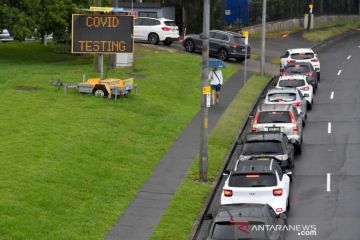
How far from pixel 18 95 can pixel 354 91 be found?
17.5 m

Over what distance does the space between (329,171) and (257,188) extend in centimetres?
576

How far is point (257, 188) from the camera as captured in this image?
768 inches

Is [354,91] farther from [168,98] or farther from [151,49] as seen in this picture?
[151,49]

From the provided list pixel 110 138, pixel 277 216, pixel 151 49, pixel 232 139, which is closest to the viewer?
pixel 277 216

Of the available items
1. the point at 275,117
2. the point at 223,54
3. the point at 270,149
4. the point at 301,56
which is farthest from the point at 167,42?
the point at 270,149

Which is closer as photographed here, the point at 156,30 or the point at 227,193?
the point at 227,193

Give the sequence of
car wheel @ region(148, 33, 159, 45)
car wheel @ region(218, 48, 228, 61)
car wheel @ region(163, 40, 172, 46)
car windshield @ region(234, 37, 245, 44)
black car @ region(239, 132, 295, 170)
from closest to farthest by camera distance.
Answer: black car @ region(239, 132, 295, 170) → car windshield @ region(234, 37, 245, 44) → car wheel @ region(218, 48, 228, 61) → car wheel @ region(148, 33, 159, 45) → car wheel @ region(163, 40, 172, 46)

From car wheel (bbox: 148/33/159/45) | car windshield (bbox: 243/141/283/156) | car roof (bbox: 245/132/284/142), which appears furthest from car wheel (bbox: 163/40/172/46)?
car windshield (bbox: 243/141/283/156)

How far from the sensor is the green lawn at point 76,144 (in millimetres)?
18672

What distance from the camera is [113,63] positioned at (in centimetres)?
4025

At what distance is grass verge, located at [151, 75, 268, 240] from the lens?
1891 cm

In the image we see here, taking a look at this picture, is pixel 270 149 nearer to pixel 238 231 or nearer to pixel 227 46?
pixel 238 231

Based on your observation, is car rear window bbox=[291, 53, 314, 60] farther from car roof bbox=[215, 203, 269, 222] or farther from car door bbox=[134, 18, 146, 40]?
car roof bbox=[215, 203, 269, 222]

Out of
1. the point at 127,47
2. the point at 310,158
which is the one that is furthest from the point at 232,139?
the point at 127,47
